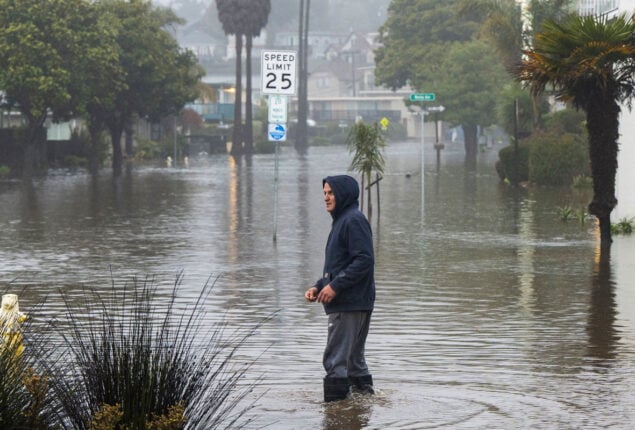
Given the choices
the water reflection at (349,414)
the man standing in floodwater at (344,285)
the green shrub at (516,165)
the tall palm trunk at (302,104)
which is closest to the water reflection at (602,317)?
the water reflection at (349,414)

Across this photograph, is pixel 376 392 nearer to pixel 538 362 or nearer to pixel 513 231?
pixel 538 362

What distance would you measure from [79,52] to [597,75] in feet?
130

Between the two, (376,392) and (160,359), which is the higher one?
(160,359)

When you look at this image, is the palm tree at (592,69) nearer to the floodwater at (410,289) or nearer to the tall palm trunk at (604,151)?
the tall palm trunk at (604,151)

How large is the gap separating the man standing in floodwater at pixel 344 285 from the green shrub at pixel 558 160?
3577 centimetres

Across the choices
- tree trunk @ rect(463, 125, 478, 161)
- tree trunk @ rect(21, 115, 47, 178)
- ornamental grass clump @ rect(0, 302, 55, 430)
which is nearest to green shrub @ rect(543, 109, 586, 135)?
tree trunk @ rect(21, 115, 47, 178)

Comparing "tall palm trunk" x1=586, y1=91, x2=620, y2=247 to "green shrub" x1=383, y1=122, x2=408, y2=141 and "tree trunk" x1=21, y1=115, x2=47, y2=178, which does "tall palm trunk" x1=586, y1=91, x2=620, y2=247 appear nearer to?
"tree trunk" x1=21, y1=115, x2=47, y2=178

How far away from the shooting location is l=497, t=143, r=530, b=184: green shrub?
155ft

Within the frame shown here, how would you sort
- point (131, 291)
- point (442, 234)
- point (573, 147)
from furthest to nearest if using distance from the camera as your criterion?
point (573, 147) < point (442, 234) < point (131, 291)

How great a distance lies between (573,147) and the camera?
46.3m

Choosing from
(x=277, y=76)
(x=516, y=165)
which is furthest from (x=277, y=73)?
(x=516, y=165)

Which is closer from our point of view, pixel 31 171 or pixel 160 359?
pixel 160 359

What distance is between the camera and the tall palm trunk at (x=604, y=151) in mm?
22422

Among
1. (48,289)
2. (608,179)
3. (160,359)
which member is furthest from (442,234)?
(160,359)
